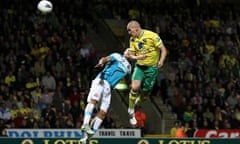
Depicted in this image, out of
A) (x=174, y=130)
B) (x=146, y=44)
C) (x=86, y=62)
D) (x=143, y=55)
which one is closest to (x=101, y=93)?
(x=143, y=55)

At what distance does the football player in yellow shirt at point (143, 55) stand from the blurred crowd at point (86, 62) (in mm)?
6201

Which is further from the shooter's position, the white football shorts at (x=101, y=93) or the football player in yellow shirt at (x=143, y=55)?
the football player in yellow shirt at (x=143, y=55)

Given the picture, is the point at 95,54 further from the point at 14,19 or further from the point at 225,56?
Answer: the point at 225,56

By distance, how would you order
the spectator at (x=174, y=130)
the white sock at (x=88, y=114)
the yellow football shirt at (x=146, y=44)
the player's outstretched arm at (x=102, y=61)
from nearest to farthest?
the white sock at (x=88, y=114), the player's outstretched arm at (x=102, y=61), the yellow football shirt at (x=146, y=44), the spectator at (x=174, y=130)

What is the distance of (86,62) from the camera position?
86.9 ft

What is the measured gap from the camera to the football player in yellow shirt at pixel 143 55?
16.7 metres

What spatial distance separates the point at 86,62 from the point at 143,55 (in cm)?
985

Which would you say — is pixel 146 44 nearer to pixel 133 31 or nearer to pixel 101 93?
pixel 133 31

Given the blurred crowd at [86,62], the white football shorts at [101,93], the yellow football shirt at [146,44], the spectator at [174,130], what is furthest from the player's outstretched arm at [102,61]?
the spectator at [174,130]

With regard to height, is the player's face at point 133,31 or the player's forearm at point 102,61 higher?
the player's face at point 133,31

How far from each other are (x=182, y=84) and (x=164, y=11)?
5767 millimetres

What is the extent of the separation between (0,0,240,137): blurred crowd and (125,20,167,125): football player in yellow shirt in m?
6.20

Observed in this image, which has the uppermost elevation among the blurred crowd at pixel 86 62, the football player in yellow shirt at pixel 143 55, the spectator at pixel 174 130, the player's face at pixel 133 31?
the player's face at pixel 133 31

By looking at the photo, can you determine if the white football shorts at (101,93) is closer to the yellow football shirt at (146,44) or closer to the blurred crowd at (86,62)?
the yellow football shirt at (146,44)
